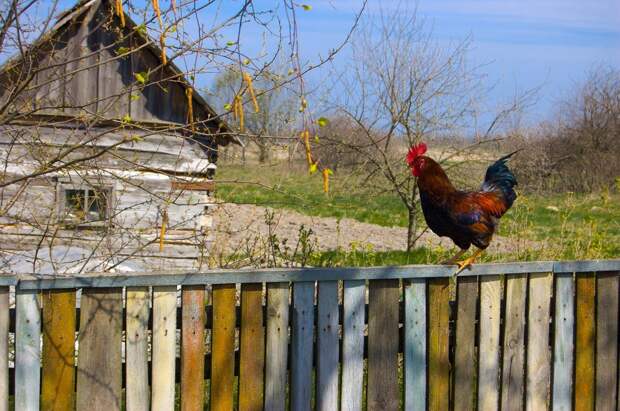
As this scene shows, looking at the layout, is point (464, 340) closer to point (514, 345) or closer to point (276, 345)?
point (514, 345)

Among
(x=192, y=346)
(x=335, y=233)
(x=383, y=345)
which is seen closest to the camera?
(x=192, y=346)

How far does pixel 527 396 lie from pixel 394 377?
0.83m

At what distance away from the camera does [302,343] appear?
3.75m

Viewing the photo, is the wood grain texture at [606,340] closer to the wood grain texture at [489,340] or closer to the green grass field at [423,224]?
the wood grain texture at [489,340]

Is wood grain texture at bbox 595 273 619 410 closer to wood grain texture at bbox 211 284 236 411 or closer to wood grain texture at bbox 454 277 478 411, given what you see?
wood grain texture at bbox 454 277 478 411

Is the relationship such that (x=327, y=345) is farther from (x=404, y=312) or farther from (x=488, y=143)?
(x=488, y=143)

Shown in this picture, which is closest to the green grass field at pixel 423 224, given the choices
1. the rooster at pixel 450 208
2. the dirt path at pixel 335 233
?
the dirt path at pixel 335 233

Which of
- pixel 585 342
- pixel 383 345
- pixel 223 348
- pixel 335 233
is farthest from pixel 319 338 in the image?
pixel 335 233

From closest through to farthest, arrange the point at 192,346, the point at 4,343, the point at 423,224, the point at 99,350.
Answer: the point at 4,343 < the point at 99,350 < the point at 192,346 < the point at 423,224

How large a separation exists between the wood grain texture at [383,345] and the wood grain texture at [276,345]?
0.45 m

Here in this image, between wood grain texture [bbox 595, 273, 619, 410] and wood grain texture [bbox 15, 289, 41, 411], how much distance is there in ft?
9.73

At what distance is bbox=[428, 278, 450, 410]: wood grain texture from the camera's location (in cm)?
390

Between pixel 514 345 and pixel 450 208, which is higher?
pixel 450 208

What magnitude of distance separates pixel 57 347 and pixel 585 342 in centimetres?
282
